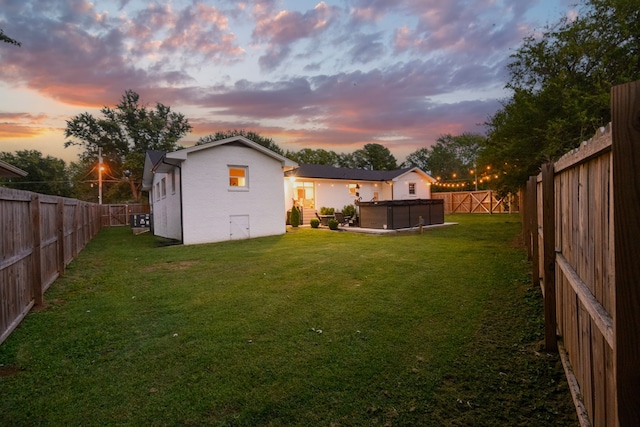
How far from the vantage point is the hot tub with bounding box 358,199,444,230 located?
46.4ft

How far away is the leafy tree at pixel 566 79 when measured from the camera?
7.23 meters

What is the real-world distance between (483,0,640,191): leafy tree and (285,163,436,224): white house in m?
10.5

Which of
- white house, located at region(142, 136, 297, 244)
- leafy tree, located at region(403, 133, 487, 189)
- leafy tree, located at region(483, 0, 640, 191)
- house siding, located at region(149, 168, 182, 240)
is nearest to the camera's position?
leafy tree, located at region(483, 0, 640, 191)

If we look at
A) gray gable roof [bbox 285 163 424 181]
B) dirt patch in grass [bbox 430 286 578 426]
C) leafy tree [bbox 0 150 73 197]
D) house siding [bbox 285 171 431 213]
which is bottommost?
dirt patch in grass [bbox 430 286 578 426]

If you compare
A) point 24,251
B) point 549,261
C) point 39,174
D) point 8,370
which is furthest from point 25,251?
point 39,174

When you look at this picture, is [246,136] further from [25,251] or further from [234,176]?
[25,251]

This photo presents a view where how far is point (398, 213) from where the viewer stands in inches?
563

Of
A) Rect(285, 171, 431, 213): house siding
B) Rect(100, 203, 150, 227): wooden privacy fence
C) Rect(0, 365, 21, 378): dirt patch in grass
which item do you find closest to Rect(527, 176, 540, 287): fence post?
Rect(0, 365, 21, 378): dirt patch in grass

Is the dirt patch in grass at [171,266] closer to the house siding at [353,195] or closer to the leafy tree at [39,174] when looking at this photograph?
the house siding at [353,195]

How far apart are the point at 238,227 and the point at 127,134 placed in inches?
1368

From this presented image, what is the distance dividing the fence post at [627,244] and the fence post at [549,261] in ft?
7.75

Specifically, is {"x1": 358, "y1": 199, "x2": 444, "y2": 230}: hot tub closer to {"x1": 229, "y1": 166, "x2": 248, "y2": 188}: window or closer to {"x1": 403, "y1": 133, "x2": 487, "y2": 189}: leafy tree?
{"x1": 229, "y1": 166, "x2": 248, "y2": 188}: window

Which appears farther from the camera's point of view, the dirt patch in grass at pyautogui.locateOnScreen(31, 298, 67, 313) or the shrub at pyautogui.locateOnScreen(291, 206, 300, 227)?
the shrub at pyautogui.locateOnScreen(291, 206, 300, 227)

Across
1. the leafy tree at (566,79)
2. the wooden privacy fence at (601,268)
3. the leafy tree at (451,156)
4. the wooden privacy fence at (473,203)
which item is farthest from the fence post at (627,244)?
the leafy tree at (451,156)
